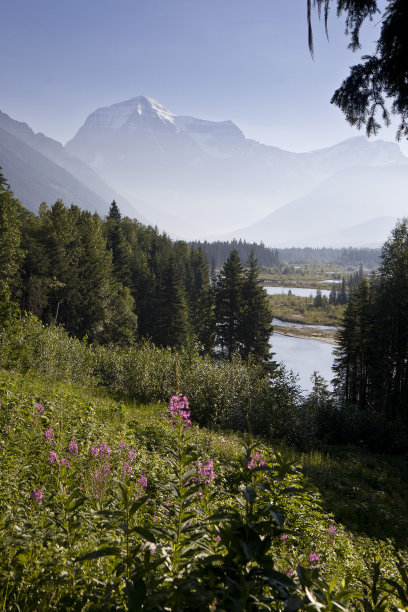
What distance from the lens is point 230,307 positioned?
4159 cm

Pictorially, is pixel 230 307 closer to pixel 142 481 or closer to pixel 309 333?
pixel 142 481

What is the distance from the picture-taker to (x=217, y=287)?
145 feet

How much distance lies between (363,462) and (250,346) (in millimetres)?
27005

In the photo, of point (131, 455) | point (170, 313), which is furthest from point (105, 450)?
point (170, 313)

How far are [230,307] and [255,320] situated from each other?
11.0 feet

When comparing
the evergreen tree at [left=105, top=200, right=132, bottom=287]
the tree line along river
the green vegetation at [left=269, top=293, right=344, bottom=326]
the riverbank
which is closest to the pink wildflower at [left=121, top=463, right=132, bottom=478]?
the tree line along river

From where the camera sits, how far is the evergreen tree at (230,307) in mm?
41000

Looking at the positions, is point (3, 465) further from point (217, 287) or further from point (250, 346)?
point (217, 287)

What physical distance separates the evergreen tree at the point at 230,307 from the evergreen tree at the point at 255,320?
0.61 meters

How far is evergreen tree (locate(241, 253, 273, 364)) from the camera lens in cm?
3997

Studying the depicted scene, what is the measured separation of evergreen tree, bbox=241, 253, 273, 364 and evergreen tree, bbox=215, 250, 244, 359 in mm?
606

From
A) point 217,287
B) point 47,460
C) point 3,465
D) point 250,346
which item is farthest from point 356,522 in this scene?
point 217,287

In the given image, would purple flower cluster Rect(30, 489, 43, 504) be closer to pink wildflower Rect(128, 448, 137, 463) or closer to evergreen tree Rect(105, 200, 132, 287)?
pink wildflower Rect(128, 448, 137, 463)

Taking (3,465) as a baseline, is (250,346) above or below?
below
